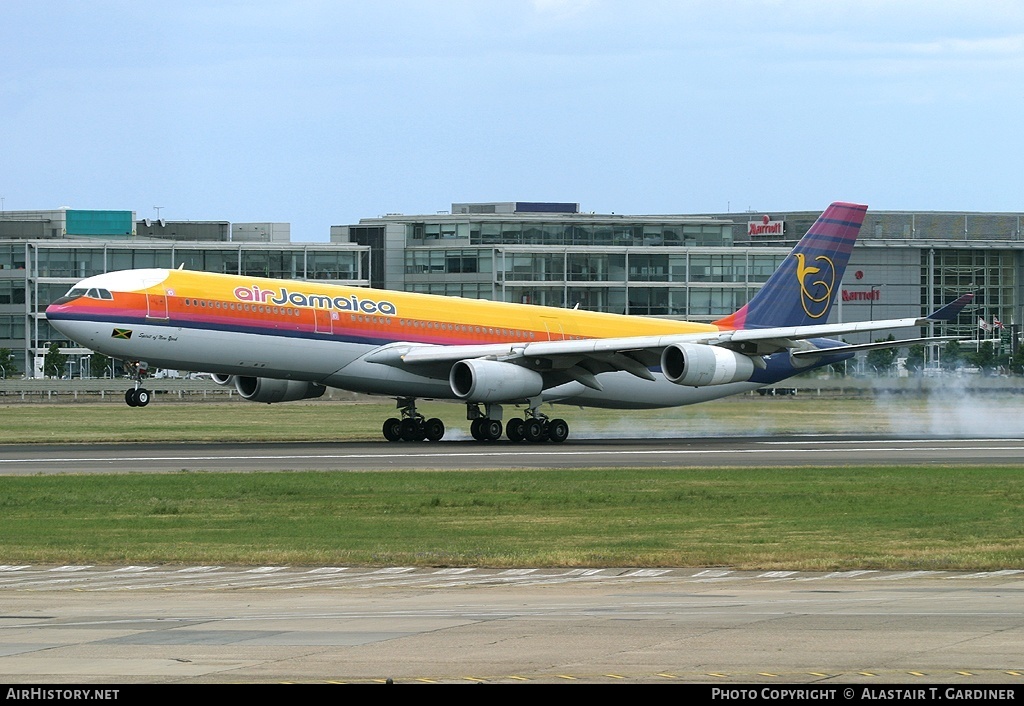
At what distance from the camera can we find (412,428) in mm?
50500

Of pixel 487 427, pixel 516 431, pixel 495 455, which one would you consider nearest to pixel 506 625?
pixel 495 455

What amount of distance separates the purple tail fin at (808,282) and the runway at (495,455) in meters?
7.49

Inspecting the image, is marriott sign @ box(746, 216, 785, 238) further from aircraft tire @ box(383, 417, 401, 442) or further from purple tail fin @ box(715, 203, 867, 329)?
aircraft tire @ box(383, 417, 401, 442)

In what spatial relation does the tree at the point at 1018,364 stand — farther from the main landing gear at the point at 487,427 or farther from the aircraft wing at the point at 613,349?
the main landing gear at the point at 487,427

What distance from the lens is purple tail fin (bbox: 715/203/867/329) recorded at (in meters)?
56.8

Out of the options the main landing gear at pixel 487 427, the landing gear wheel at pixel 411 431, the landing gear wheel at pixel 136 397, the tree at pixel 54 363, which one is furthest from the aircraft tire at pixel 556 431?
the tree at pixel 54 363

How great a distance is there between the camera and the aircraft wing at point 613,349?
47875mm

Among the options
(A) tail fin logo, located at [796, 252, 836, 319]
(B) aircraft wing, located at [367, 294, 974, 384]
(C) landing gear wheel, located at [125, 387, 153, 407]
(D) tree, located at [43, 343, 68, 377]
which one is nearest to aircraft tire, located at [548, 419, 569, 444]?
(B) aircraft wing, located at [367, 294, 974, 384]

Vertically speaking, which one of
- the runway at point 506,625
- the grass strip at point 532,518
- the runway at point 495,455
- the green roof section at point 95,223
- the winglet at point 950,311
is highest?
the green roof section at point 95,223

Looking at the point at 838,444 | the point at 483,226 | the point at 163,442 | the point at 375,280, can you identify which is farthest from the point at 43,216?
the point at 838,444

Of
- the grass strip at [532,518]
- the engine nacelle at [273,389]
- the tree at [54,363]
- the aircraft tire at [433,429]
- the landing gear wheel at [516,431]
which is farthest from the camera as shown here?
the tree at [54,363]

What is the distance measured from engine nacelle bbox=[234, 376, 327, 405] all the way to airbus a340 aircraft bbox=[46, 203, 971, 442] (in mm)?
46
